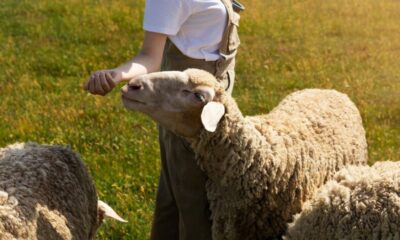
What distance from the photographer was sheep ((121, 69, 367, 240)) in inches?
166

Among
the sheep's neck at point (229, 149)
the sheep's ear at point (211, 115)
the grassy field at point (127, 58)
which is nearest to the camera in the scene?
the sheep's ear at point (211, 115)

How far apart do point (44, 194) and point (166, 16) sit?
113 centimetres

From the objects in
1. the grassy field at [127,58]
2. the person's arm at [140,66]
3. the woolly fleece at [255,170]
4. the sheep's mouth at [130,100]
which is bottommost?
the grassy field at [127,58]

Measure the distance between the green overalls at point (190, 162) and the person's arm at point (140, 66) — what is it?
0.78 ft

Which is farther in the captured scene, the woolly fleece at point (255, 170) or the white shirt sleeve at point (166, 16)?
the woolly fleece at point (255, 170)

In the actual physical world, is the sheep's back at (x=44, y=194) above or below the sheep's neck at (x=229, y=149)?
below

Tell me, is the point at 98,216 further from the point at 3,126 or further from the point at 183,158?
the point at 3,126

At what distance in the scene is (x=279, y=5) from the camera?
16.3m

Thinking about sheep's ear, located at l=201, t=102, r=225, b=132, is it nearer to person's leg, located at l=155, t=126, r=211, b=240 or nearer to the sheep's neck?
the sheep's neck

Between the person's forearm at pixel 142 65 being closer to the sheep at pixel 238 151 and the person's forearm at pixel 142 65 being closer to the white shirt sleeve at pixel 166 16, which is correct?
the sheep at pixel 238 151

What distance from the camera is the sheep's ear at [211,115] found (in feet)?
13.4

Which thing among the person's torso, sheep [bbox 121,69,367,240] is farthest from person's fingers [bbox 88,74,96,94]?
the person's torso

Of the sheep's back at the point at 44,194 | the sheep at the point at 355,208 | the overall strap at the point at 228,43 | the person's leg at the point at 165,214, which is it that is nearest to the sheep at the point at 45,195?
the sheep's back at the point at 44,194

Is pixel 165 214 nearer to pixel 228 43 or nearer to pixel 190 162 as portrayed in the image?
pixel 190 162
